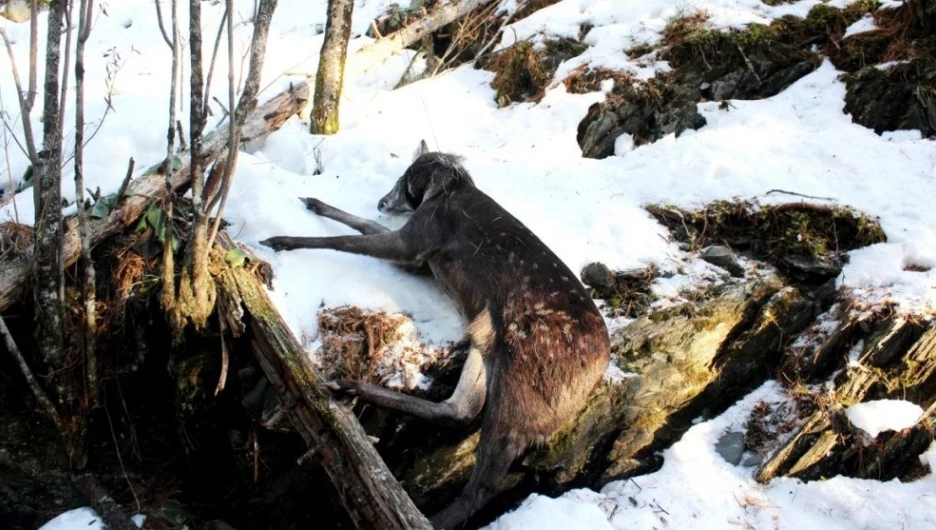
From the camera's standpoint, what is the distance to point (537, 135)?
666 cm

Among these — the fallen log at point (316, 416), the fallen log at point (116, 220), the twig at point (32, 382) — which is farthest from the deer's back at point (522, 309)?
the twig at point (32, 382)

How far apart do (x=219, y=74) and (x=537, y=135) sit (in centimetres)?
370

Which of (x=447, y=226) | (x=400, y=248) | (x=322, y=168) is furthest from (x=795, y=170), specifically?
(x=322, y=168)

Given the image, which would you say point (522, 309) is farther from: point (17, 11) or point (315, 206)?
point (17, 11)

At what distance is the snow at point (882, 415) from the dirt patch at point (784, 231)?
3.27 feet

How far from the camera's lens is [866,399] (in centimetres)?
449

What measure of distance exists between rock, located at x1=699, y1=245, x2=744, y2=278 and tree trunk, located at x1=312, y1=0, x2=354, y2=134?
144 inches

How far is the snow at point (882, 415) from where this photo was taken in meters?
4.32

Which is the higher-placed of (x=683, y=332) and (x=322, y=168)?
(x=322, y=168)

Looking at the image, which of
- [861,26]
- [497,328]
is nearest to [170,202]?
[497,328]

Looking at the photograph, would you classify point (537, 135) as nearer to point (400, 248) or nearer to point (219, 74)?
point (400, 248)

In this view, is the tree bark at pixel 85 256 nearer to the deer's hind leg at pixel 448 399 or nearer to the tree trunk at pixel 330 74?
the deer's hind leg at pixel 448 399

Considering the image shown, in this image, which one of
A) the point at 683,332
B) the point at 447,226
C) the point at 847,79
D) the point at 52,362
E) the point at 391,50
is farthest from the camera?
the point at 391,50

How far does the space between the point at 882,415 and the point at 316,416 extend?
11.6 feet
